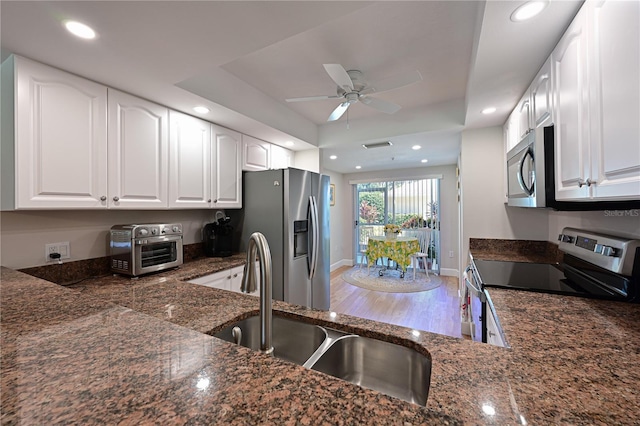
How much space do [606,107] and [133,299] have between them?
2.17 m

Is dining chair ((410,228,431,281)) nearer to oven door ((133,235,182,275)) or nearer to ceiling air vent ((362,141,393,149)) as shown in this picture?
ceiling air vent ((362,141,393,149))

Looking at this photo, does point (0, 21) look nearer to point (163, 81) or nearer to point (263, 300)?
point (163, 81)

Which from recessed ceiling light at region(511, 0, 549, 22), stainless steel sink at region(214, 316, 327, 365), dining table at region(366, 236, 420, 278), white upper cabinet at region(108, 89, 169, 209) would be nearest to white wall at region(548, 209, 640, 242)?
recessed ceiling light at region(511, 0, 549, 22)

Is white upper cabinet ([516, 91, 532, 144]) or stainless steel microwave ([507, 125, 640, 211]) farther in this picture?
white upper cabinet ([516, 91, 532, 144])

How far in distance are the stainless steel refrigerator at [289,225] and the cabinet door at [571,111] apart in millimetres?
1979

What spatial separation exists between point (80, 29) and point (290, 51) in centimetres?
119

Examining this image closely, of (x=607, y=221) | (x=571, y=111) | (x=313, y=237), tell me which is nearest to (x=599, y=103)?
(x=571, y=111)

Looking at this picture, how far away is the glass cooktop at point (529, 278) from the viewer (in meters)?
1.37

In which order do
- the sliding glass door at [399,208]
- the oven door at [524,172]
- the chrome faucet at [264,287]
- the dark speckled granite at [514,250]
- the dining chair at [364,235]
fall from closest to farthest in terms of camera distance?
the chrome faucet at [264,287]
the oven door at [524,172]
the dark speckled granite at [514,250]
the sliding glass door at [399,208]
the dining chair at [364,235]

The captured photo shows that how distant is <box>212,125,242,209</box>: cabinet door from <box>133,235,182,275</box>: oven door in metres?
0.55

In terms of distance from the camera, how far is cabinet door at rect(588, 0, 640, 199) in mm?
847

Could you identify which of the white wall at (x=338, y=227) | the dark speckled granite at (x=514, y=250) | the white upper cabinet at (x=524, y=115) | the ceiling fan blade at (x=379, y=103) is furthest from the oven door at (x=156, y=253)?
the white wall at (x=338, y=227)

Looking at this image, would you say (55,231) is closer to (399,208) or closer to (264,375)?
(264,375)

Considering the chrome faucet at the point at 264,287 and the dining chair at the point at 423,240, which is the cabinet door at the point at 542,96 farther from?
the dining chair at the point at 423,240
